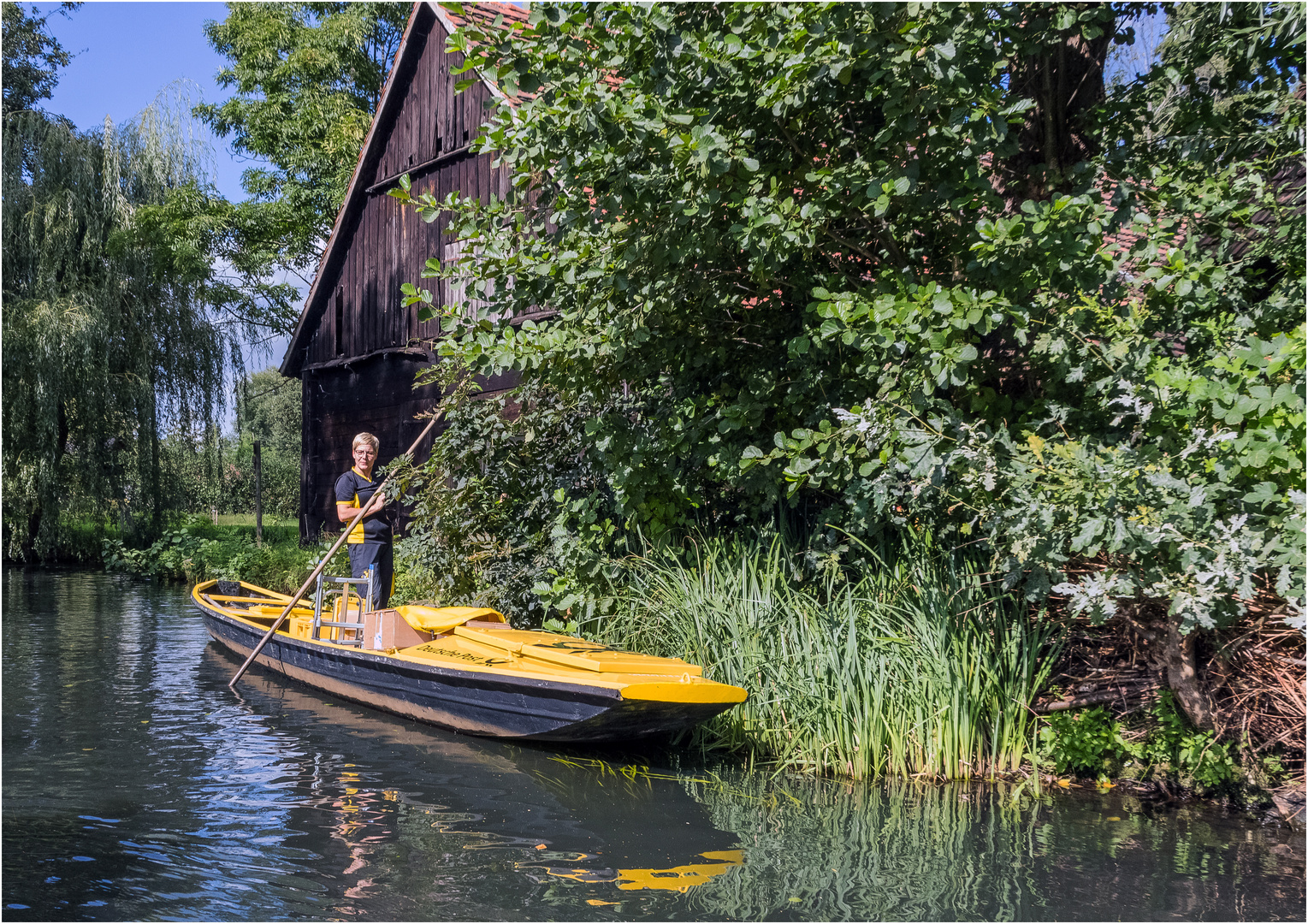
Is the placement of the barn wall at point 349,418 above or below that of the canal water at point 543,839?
above

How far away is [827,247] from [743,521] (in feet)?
6.91

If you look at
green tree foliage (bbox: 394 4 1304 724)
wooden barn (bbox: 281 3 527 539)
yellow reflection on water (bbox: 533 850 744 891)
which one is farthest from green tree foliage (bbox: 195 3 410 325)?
yellow reflection on water (bbox: 533 850 744 891)

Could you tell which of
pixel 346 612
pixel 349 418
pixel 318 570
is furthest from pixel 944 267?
pixel 349 418

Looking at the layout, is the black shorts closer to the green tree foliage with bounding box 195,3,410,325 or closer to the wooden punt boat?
the wooden punt boat

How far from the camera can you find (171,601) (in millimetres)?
14914

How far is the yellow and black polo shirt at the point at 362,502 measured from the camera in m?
8.28

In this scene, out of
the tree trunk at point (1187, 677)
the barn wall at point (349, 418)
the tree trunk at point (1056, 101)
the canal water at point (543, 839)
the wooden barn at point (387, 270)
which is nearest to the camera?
the canal water at point (543, 839)

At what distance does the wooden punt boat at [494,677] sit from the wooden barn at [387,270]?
217 inches

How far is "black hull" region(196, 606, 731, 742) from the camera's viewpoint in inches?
225

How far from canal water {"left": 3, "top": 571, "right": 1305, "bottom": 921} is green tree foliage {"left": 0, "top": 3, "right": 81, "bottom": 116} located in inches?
773

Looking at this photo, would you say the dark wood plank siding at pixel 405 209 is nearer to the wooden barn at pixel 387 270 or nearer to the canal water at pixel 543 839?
the wooden barn at pixel 387 270

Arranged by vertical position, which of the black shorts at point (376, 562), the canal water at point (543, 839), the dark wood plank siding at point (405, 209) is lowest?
the canal water at point (543, 839)

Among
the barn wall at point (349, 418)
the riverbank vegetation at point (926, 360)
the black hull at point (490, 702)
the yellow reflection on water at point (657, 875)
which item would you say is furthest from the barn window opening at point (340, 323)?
the yellow reflection on water at point (657, 875)

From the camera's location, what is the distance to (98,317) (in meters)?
17.5
